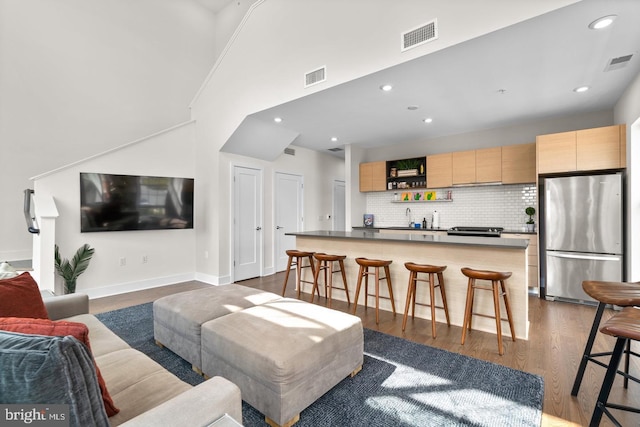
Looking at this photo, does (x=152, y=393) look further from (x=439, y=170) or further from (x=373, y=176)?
(x=373, y=176)

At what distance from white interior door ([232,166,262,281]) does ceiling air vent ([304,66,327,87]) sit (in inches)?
92.4

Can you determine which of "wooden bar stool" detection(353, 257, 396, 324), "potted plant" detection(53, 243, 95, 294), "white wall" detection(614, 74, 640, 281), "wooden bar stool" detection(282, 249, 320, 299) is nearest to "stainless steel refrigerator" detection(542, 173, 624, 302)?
"white wall" detection(614, 74, 640, 281)

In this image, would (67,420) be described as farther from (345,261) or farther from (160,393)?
(345,261)

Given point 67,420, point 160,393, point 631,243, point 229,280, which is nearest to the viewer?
point 67,420

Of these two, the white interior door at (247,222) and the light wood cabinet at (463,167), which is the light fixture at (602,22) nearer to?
the light wood cabinet at (463,167)

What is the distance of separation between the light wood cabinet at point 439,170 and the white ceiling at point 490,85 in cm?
51

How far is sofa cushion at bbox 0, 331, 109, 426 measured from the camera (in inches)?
29.9

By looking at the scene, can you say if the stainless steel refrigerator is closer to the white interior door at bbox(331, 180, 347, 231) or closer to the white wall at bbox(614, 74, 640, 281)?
the white wall at bbox(614, 74, 640, 281)

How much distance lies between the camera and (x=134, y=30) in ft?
17.8

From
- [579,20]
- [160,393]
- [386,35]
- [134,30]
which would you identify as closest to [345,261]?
[386,35]

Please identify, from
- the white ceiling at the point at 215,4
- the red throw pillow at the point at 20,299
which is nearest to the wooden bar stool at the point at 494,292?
the red throw pillow at the point at 20,299

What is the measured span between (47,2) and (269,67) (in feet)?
11.7

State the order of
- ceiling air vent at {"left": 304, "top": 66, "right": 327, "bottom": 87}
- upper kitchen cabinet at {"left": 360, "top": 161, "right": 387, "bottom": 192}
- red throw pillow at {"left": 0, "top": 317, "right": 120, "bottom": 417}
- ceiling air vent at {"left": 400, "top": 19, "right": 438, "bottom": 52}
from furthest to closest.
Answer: upper kitchen cabinet at {"left": 360, "top": 161, "right": 387, "bottom": 192} < ceiling air vent at {"left": 304, "top": 66, "right": 327, "bottom": 87} < ceiling air vent at {"left": 400, "top": 19, "right": 438, "bottom": 52} < red throw pillow at {"left": 0, "top": 317, "right": 120, "bottom": 417}

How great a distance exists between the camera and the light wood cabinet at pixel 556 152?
416cm
